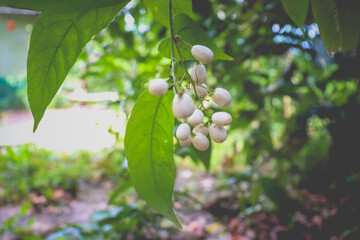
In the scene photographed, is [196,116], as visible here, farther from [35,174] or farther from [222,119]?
[35,174]

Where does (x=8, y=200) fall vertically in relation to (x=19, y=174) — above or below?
below

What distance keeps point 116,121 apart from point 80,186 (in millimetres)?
2283

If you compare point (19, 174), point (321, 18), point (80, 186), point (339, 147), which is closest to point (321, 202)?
point (339, 147)


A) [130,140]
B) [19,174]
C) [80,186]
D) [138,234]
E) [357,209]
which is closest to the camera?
[130,140]

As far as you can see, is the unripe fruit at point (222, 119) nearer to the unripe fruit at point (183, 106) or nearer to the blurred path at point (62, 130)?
the unripe fruit at point (183, 106)

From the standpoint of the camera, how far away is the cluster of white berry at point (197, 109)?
0.33 meters

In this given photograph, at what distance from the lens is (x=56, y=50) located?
384mm

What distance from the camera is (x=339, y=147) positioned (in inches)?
35.8

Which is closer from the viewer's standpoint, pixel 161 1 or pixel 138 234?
pixel 161 1

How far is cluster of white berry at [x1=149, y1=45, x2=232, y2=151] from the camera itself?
0.33 meters

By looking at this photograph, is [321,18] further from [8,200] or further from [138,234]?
[8,200]

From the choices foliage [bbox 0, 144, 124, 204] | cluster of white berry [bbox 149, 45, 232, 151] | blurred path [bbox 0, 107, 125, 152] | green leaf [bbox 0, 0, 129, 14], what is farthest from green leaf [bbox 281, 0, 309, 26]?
foliage [bbox 0, 144, 124, 204]

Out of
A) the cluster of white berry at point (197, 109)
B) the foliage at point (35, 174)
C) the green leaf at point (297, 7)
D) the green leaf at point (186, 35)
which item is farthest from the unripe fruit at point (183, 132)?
the foliage at point (35, 174)

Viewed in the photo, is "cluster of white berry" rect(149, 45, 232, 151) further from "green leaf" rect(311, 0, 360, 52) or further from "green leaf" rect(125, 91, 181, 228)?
"green leaf" rect(311, 0, 360, 52)
